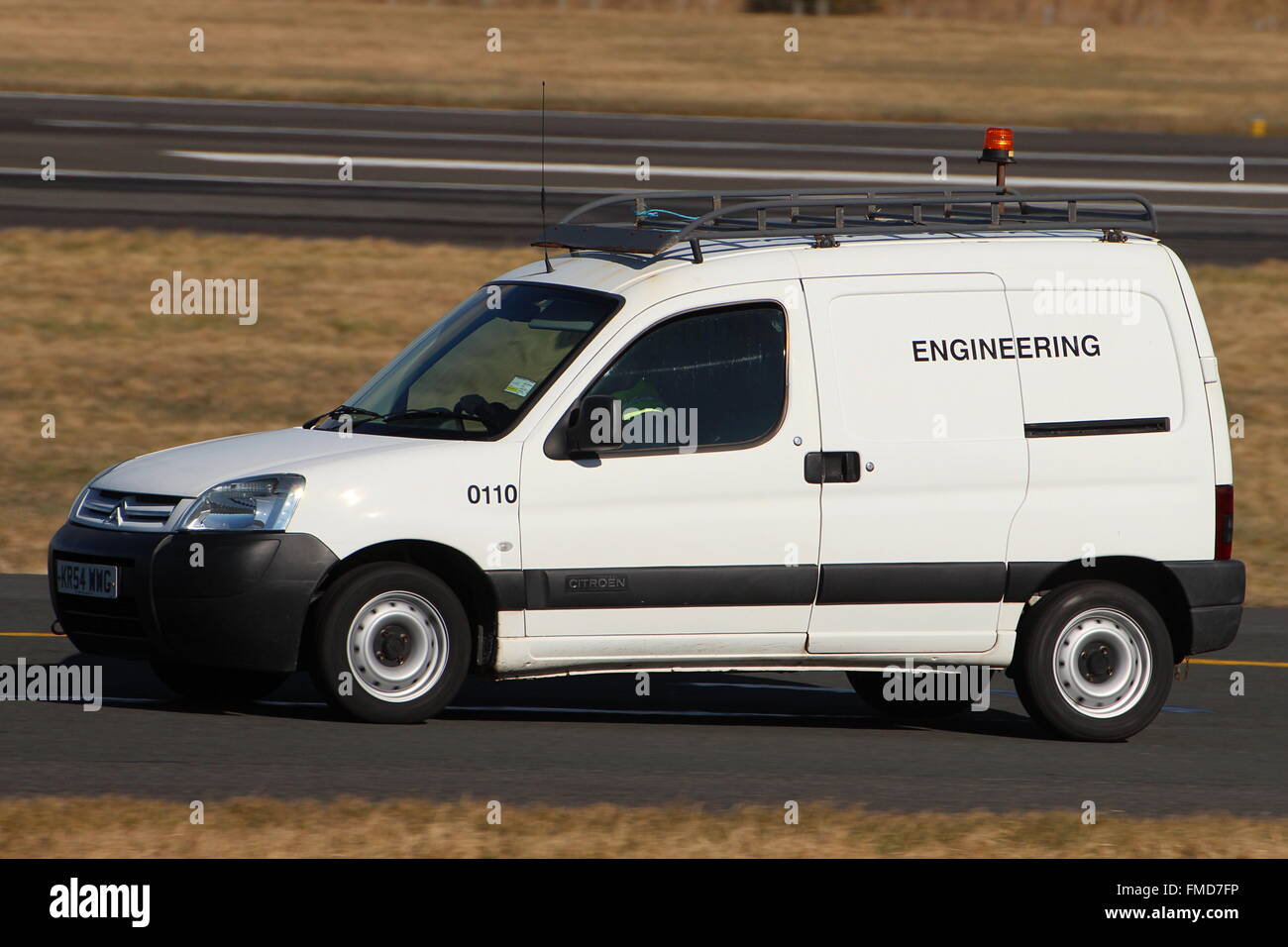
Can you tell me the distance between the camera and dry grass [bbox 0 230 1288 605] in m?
14.8

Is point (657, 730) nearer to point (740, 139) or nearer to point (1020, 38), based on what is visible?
point (740, 139)

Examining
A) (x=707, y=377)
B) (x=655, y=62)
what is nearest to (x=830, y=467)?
(x=707, y=377)

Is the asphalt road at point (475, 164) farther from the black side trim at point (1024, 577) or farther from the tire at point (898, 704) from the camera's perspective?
the black side trim at point (1024, 577)

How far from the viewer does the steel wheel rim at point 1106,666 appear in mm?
8695

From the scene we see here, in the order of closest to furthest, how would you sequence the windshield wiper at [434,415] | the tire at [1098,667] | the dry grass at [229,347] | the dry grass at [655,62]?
the windshield wiper at [434,415]
the tire at [1098,667]
the dry grass at [229,347]
the dry grass at [655,62]

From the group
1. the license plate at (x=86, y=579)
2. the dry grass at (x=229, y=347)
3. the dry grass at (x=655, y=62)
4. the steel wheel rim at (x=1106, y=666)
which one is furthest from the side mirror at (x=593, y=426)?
the dry grass at (x=655, y=62)

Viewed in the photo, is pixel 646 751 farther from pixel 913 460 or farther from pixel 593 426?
pixel 913 460

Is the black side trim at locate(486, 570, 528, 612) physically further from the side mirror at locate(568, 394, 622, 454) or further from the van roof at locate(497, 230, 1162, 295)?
the van roof at locate(497, 230, 1162, 295)

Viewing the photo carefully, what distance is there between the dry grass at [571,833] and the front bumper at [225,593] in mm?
971

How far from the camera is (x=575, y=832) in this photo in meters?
6.85

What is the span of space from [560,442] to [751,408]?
81 centimetres

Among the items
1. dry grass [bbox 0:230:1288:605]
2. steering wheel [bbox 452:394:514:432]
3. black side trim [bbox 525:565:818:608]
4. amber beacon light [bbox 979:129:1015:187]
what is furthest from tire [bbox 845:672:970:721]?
dry grass [bbox 0:230:1288:605]

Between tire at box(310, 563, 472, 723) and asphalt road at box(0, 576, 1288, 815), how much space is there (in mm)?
132

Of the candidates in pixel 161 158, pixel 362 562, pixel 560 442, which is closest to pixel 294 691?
pixel 362 562
